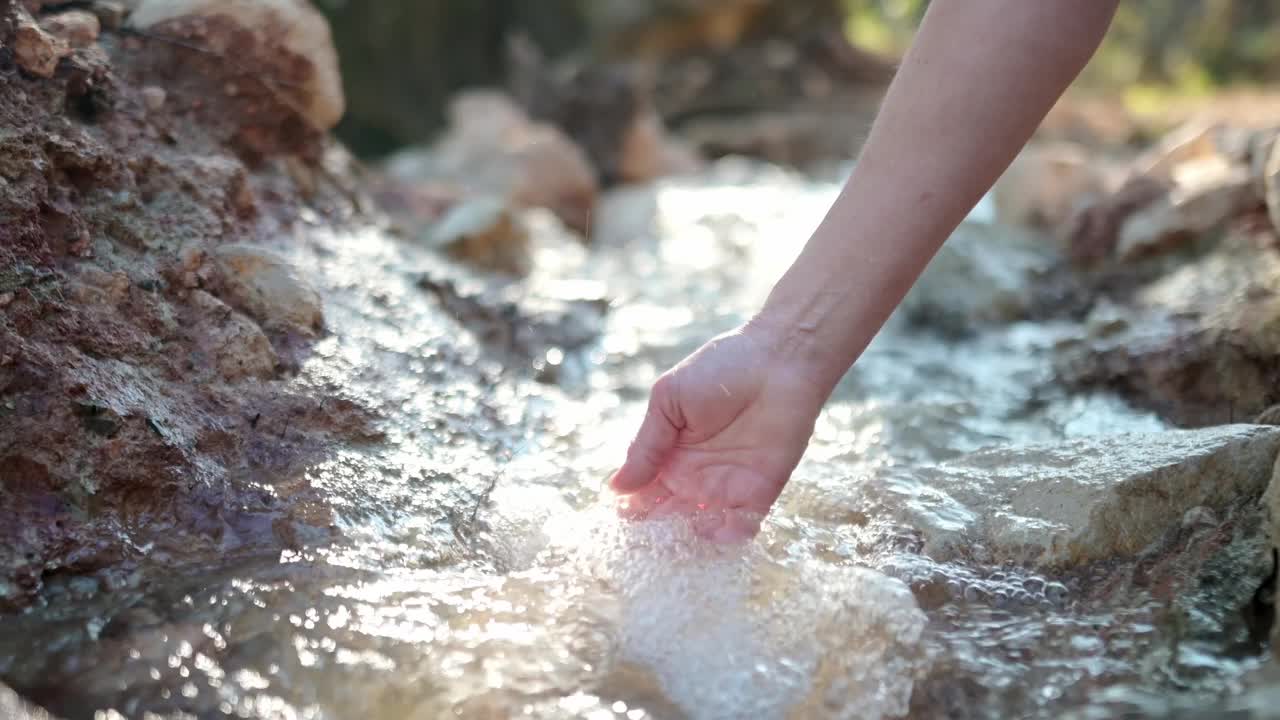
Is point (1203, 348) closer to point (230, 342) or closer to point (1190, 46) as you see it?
point (230, 342)

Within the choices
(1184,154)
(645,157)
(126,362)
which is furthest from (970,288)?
(645,157)

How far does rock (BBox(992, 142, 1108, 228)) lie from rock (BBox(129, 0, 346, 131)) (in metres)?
3.45

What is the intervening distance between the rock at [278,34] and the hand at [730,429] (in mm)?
1615

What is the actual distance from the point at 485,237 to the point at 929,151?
2.66 metres

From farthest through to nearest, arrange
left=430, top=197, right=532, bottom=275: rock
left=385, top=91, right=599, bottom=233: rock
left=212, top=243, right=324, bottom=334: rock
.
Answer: left=385, top=91, right=599, bottom=233: rock < left=430, top=197, right=532, bottom=275: rock < left=212, top=243, right=324, bottom=334: rock

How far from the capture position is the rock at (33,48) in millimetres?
1860

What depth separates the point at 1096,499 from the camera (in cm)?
164

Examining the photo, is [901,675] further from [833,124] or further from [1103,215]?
[833,124]

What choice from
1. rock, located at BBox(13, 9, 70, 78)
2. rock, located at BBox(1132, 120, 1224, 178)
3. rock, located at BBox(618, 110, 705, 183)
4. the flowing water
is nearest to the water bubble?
the flowing water

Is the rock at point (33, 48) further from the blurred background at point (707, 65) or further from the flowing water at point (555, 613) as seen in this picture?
the blurred background at point (707, 65)

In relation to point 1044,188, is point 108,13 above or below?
below

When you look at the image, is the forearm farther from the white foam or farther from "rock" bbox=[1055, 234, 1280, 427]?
"rock" bbox=[1055, 234, 1280, 427]

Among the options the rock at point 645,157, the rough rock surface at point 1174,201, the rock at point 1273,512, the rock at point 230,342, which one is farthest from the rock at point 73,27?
the rock at point 645,157

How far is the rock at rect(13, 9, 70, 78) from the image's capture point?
6.10 ft
